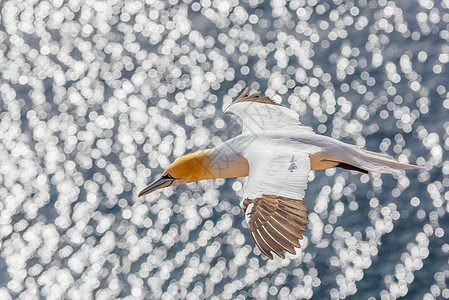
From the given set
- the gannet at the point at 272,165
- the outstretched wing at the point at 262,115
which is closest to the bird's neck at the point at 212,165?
the gannet at the point at 272,165

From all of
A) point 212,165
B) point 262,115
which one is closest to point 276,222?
point 212,165

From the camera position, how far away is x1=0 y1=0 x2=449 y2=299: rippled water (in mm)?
26453

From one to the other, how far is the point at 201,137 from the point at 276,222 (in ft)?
65.4

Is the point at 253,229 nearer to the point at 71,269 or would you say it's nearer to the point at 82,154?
the point at 71,269

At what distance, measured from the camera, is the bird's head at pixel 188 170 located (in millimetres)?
12914

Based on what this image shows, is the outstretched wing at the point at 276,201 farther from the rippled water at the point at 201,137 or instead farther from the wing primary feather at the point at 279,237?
the rippled water at the point at 201,137

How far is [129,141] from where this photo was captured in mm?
30641

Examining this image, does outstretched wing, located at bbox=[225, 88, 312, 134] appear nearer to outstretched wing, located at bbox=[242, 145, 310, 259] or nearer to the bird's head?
the bird's head

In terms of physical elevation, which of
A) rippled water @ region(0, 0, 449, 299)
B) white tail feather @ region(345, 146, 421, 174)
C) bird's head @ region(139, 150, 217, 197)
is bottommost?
rippled water @ region(0, 0, 449, 299)

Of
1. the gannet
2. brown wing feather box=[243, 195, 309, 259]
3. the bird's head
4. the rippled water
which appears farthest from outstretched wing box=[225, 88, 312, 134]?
the rippled water

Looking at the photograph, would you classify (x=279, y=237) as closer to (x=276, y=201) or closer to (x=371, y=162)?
(x=276, y=201)

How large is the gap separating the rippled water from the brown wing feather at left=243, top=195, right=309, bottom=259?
15.5 metres

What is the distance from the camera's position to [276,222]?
1048 cm

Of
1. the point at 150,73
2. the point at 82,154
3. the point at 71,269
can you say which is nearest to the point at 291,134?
the point at 71,269
